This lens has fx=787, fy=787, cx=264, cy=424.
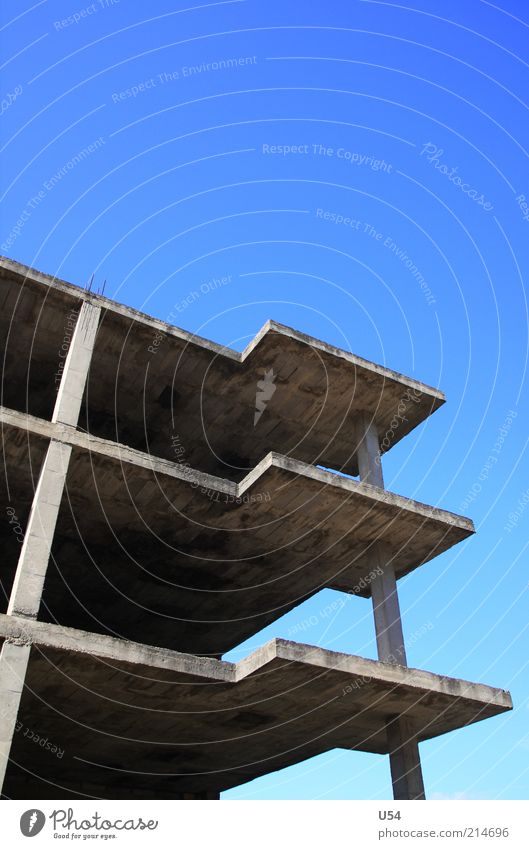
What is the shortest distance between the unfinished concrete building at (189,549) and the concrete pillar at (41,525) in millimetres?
31

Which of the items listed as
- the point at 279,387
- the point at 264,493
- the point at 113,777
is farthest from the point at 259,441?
the point at 113,777

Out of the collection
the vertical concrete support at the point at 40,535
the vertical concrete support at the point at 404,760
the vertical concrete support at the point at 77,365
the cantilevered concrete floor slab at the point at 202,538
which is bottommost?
the vertical concrete support at the point at 404,760

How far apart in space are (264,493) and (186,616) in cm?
514

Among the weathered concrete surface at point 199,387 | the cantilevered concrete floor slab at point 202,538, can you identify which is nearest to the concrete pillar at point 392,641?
the cantilevered concrete floor slab at point 202,538

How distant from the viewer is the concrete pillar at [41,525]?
35.1ft

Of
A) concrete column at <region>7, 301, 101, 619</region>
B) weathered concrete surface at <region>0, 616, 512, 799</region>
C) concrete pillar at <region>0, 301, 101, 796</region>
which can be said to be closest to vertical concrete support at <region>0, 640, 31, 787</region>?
concrete pillar at <region>0, 301, 101, 796</region>

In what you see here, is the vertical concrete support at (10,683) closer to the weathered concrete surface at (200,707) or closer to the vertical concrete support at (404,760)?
the weathered concrete surface at (200,707)

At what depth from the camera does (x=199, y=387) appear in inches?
641

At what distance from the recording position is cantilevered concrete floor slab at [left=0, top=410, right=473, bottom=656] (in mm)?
13781

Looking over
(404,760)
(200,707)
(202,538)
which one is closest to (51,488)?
(202,538)
